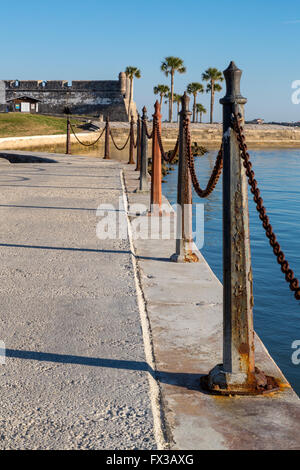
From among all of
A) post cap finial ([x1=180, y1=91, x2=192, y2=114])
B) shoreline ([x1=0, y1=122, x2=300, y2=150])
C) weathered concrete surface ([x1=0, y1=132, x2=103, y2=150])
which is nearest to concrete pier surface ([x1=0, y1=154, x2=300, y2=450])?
post cap finial ([x1=180, y1=91, x2=192, y2=114])

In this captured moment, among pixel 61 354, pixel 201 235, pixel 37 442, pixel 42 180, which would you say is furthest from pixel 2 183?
pixel 37 442

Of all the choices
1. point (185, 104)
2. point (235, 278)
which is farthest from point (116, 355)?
point (185, 104)

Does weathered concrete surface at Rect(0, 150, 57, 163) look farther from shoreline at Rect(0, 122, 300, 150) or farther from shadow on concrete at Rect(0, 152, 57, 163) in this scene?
shoreline at Rect(0, 122, 300, 150)

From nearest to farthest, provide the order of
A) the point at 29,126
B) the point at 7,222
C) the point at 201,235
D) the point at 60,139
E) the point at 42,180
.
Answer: the point at 7,222, the point at 201,235, the point at 42,180, the point at 60,139, the point at 29,126

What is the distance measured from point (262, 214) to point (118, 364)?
107cm

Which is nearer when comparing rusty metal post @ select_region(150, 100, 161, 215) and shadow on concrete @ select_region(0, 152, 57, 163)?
rusty metal post @ select_region(150, 100, 161, 215)

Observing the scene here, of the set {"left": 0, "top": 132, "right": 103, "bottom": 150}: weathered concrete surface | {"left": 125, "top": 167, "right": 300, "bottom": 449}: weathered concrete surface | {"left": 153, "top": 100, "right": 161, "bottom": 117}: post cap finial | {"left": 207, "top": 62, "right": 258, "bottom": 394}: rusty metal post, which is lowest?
{"left": 125, "top": 167, "right": 300, "bottom": 449}: weathered concrete surface

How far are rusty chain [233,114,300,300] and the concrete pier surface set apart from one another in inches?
24.1

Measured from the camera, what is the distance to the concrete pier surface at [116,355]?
232 cm

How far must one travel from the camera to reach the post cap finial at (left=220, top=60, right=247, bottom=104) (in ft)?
9.09

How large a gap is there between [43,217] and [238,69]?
189 inches

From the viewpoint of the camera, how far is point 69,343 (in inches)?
126
